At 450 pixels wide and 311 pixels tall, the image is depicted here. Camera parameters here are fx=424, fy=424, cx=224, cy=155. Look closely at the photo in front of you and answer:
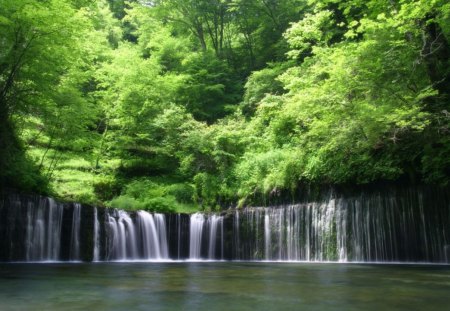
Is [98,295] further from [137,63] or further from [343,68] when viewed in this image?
[137,63]

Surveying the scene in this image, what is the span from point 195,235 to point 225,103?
12648 millimetres

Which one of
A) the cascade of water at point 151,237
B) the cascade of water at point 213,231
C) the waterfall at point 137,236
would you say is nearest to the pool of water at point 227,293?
Result: the waterfall at point 137,236

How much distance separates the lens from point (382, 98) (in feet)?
44.3

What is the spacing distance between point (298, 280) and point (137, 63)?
2001 centimetres

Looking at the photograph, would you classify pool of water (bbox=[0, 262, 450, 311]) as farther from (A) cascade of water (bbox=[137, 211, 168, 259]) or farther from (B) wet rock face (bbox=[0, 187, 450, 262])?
(A) cascade of water (bbox=[137, 211, 168, 259])

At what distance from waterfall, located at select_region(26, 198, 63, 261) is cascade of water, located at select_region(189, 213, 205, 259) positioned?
562 centimetres

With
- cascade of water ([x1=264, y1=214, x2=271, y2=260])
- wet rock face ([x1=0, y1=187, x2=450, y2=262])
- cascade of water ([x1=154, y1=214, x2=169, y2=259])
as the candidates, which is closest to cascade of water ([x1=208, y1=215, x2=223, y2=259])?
wet rock face ([x1=0, y1=187, x2=450, y2=262])

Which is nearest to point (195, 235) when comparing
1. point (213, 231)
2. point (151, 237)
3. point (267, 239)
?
point (213, 231)

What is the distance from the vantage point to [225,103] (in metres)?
29.2

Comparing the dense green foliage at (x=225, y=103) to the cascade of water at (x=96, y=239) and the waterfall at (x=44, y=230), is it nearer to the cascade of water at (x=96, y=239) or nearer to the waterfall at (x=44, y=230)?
the waterfall at (x=44, y=230)

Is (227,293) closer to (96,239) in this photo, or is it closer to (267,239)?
(267,239)

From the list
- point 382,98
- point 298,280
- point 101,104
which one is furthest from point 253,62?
point 298,280

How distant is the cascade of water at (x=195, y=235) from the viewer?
730 inches

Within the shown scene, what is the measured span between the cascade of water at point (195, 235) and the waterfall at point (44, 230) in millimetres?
5621
